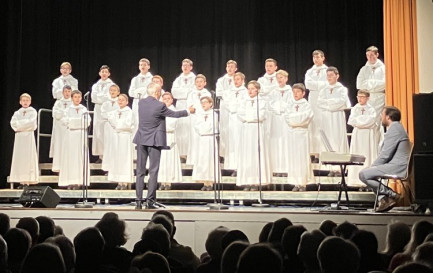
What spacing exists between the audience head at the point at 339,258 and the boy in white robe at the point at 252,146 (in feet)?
20.8

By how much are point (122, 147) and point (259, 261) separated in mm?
7730

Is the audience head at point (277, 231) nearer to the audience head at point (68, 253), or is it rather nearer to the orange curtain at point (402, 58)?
the audience head at point (68, 253)

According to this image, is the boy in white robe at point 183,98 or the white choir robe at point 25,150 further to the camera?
the boy in white robe at point 183,98

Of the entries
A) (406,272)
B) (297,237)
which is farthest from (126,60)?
(406,272)

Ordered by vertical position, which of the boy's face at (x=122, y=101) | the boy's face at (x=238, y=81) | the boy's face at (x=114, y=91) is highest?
the boy's face at (x=238, y=81)

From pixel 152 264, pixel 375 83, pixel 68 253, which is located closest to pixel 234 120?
pixel 375 83

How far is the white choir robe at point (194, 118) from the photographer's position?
A: 10320 millimetres

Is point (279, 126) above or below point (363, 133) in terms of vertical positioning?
above

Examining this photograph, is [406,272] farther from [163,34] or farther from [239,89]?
[163,34]

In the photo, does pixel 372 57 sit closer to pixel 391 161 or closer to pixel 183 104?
pixel 391 161

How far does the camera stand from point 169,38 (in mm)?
12977

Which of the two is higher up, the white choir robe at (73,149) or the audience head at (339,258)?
the white choir robe at (73,149)

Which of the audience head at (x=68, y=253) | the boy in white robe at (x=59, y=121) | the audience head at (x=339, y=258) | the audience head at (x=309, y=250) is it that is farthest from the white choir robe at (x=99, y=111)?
the audience head at (x=339, y=258)

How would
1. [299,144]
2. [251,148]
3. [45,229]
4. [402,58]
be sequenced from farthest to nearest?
[251,148] < [299,144] < [402,58] < [45,229]
